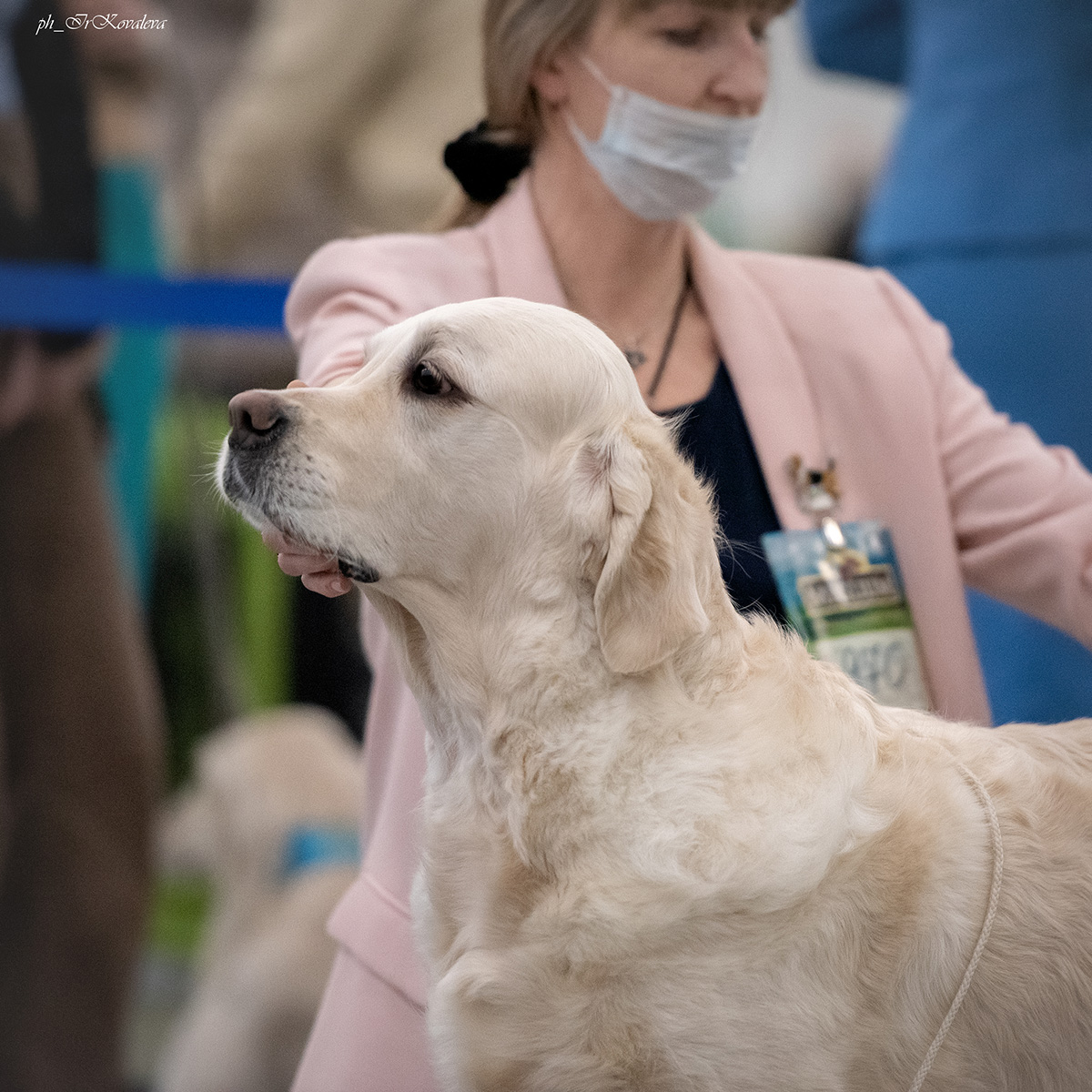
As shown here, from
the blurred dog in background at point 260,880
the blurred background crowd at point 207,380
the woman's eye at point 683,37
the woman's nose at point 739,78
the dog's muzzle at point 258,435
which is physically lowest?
the blurred dog in background at point 260,880

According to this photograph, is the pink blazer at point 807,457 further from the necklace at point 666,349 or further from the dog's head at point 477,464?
the dog's head at point 477,464

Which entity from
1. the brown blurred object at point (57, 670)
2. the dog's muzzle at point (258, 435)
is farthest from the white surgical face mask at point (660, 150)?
the brown blurred object at point (57, 670)

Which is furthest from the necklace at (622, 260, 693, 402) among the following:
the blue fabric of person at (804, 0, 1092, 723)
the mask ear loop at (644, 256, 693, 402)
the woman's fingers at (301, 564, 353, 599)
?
the blue fabric of person at (804, 0, 1092, 723)

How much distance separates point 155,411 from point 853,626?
2109 mm

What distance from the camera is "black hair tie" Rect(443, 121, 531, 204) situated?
1.86m

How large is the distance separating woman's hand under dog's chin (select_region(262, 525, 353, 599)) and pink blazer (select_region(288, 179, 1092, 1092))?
0.33 meters

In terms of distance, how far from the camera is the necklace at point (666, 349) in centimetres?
174

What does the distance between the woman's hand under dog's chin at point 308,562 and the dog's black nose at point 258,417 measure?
0.09 meters

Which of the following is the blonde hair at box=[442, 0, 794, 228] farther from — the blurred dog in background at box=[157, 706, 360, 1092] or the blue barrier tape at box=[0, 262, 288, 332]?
the blurred dog in background at box=[157, 706, 360, 1092]

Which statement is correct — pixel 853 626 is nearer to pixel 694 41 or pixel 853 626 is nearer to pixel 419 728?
pixel 419 728

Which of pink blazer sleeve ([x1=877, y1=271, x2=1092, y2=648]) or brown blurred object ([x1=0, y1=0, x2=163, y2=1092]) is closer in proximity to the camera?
pink blazer sleeve ([x1=877, y1=271, x2=1092, y2=648])

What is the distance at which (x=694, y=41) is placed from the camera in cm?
174

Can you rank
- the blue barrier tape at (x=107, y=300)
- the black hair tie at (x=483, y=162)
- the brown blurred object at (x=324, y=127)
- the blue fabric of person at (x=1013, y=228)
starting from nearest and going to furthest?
the black hair tie at (x=483, y=162) < the blue fabric of person at (x=1013, y=228) < the blue barrier tape at (x=107, y=300) < the brown blurred object at (x=324, y=127)

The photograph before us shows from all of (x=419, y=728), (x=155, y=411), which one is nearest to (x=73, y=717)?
(x=155, y=411)
